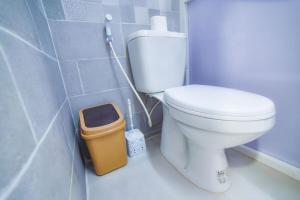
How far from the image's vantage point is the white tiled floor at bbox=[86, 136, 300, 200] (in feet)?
2.03

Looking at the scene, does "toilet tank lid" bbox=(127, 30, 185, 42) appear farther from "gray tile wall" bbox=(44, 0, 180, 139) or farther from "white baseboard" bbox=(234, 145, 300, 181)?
"white baseboard" bbox=(234, 145, 300, 181)

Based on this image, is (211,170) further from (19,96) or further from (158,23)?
(158,23)

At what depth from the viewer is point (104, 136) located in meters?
0.70

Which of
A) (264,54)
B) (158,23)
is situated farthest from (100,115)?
(264,54)

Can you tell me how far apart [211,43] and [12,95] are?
96cm

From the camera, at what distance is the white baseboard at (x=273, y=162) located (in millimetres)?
661

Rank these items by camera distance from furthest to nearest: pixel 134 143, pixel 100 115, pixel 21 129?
1. pixel 134 143
2. pixel 100 115
3. pixel 21 129

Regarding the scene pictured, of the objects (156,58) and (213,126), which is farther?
(156,58)

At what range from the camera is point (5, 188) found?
0.56ft

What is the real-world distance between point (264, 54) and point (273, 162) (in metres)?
0.54

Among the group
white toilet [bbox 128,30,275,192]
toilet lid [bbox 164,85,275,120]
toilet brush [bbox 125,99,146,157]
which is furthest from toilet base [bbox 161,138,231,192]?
toilet brush [bbox 125,99,146,157]

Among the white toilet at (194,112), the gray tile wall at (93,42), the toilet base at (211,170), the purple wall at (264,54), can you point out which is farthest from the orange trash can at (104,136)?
the purple wall at (264,54)

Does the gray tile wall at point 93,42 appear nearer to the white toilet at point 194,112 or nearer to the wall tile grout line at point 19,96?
the white toilet at point 194,112

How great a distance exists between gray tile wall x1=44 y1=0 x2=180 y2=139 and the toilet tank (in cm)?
11
